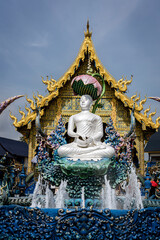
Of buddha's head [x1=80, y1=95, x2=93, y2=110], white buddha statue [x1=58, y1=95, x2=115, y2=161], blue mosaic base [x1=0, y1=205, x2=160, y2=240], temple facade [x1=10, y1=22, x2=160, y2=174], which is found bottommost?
blue mosaic base [x1=0, y1=205, x2=160, y2=240]

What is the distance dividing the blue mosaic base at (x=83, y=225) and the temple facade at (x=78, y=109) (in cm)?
633

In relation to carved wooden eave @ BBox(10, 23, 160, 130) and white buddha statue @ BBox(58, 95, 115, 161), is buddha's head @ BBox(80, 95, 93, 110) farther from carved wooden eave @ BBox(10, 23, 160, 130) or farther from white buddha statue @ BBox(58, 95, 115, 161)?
carved wooden eave @ BBox(10, 23, 160, 130)

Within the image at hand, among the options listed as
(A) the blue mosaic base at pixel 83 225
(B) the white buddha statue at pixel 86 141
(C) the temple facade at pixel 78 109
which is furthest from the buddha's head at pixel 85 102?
(C) the temple facade at pixel 78 109

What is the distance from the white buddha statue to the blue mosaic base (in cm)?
184

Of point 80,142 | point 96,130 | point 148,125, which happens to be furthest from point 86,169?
point 148,125

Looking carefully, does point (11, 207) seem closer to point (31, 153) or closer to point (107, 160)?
point (107, 160)

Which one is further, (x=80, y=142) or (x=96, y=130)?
(x=96, y=130)

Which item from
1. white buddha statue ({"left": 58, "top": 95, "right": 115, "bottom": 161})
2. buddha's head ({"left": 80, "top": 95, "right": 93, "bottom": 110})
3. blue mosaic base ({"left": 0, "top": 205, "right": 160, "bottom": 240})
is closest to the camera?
blue mosaic base ({"left": 0, "top": 205, "right": 160, "bottom": 240})

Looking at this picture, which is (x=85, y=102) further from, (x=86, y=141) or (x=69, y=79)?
(x=69, y=79)

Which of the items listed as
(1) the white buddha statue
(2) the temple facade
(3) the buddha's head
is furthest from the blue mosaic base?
(2) the temple facade

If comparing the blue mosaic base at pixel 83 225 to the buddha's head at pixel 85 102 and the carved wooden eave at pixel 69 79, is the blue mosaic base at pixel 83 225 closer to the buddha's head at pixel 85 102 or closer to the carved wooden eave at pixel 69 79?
the buddha's head at pixel 85 102

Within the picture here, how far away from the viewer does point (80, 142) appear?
16.6 ft

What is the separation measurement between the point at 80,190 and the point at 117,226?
1.75 meters

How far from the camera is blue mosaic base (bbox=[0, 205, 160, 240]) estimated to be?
2861 millimetres
